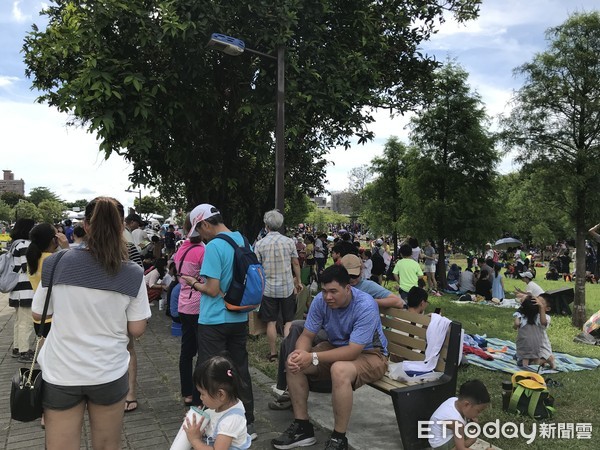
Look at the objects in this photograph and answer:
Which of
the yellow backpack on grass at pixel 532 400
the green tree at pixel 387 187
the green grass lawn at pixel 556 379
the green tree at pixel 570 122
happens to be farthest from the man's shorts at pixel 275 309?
the green tree at pixel 387 187

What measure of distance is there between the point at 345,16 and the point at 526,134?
15.5 feet

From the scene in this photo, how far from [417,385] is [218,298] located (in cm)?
175

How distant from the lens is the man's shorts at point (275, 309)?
238 inches

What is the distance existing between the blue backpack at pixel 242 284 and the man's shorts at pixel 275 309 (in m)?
2.47

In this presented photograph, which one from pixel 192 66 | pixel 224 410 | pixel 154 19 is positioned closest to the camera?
pixel 224 410

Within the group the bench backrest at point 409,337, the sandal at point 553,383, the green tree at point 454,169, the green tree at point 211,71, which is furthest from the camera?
the green tree at point 454,169

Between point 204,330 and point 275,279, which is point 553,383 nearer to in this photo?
point 275,279

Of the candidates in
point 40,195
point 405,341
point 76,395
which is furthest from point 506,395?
point 40,195

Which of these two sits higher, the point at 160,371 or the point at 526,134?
the point at 526,134

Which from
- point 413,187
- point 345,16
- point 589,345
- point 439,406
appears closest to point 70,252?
point 439,406

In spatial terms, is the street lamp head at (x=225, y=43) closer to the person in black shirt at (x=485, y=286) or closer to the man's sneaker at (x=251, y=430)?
the man's sneaker at (x=251, y=430)

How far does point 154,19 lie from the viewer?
24.3 ft

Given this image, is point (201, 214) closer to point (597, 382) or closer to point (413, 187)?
point (597, 382)

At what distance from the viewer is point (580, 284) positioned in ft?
32.3
